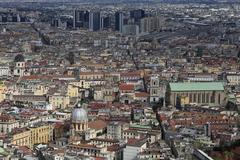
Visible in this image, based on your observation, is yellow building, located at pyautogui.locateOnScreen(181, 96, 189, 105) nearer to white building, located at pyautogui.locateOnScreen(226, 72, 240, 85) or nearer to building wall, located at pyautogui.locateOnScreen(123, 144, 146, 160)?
white building, located at pyautogui.locateOnScreen(226, 72, 240, 85)

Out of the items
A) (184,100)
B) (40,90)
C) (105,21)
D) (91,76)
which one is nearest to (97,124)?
(184,100)

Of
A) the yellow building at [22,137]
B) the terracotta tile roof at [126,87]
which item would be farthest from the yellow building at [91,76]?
the yellow building at [22,137]

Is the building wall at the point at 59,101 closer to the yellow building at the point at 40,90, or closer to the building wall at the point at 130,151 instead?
the yellow building at the point at 40,90

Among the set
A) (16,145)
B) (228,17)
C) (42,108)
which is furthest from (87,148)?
(228,17)

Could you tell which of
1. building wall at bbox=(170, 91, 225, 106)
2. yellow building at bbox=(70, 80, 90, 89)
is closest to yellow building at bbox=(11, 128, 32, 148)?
building wall at bbox=(170, 91, 225, 106)

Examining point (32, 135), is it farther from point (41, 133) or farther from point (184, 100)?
point (184, 100)
